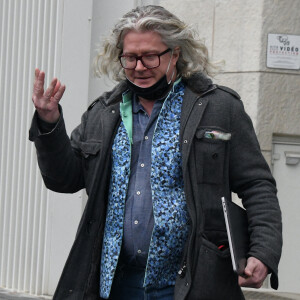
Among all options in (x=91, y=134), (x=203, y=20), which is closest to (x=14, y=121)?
(x=203, y=20)

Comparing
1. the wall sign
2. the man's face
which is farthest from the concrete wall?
the man's face

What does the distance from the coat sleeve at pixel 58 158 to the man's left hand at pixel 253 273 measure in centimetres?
83

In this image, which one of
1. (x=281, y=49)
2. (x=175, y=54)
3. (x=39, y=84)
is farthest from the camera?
(x=281, y=49)

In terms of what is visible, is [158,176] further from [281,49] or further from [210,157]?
[281,49]

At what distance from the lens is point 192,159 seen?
3898 millimetres

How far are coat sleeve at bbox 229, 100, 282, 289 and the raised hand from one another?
0.72 metres

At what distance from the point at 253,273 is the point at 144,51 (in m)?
0.99

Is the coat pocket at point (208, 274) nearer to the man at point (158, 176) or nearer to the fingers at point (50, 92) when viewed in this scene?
the man at point (158, 176)

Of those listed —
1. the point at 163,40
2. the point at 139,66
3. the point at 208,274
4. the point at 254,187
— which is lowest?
the point at 208,274

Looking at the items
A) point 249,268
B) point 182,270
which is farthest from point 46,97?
point 249,268

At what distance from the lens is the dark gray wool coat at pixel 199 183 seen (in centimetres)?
384

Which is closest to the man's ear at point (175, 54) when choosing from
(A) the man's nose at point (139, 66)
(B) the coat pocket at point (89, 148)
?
(A) the man's nose at point (139, 66)

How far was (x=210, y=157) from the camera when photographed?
13.0ft

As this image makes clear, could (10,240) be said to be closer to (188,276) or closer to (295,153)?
(295,153)
